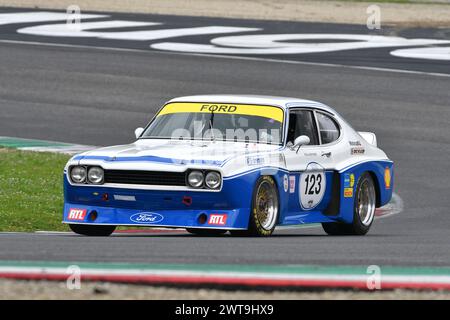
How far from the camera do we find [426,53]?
3061 centimetres

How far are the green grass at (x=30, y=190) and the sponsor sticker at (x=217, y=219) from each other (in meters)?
3.02

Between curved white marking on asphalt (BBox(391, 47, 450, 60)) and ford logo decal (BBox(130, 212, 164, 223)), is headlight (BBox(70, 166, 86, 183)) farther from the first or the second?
curved white marking on asphalt (BBox(391, 47, 450, 60))

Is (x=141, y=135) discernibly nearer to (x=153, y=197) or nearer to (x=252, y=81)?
(x=153, y=197)

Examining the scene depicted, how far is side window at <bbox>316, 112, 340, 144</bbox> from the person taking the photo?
1340 cm

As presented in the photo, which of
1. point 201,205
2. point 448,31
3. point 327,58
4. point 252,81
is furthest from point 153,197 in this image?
point 448,31

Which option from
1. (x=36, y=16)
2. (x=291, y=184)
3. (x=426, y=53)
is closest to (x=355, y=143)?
(x=291, y=184)

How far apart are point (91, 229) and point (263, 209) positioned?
5.39 ft

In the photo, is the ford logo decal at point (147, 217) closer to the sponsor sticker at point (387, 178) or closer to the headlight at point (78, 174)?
the headlight at point (78, 174)

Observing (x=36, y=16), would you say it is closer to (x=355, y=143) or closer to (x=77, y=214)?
(x=355, y=143)

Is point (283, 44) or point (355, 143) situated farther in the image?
point (283, 44)

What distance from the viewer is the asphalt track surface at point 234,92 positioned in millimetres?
10422

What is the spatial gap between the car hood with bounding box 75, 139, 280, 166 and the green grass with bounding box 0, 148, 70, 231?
2080mm

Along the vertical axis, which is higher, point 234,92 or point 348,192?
point 348,192

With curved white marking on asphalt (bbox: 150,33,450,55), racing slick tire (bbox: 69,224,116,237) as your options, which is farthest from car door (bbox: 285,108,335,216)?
curved white marking on asphalt (bbox: 150,33,450,55)
